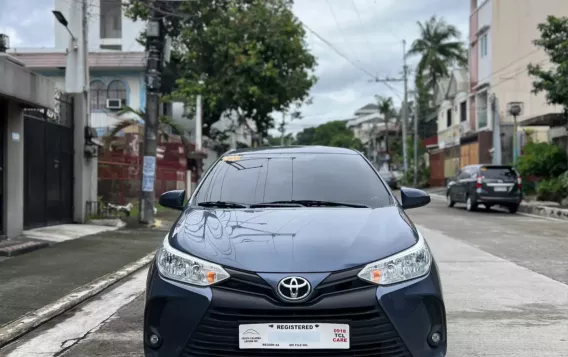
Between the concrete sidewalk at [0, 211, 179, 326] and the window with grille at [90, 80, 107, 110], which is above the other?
the window with grille at [90, 80, 107, 110]

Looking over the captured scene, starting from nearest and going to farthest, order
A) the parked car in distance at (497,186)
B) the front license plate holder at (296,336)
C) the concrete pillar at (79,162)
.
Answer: the front license plate holder at (296,336) → the concrete pillar at (79,162) → the parked car in distance at (497,186)

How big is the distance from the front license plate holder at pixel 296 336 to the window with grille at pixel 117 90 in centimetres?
2738

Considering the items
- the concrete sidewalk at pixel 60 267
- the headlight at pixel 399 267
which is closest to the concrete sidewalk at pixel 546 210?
the concrete sidewalk at pixel 60 267

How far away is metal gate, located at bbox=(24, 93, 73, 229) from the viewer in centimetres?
1159

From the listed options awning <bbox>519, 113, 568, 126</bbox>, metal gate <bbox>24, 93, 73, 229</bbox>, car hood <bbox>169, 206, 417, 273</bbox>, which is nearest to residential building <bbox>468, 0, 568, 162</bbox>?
awning <bbox>519, 113, 568, 126</bbox>

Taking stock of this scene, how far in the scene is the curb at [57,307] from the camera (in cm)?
499

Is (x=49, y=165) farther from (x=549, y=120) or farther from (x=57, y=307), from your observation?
(x=549, y=120)

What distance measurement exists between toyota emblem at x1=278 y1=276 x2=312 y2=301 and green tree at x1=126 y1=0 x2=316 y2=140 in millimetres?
25575

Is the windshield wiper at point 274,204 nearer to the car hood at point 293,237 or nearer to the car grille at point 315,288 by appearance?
the car hood at point 293,237

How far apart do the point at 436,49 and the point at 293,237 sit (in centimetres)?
4447

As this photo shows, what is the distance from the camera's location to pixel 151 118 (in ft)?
46.6

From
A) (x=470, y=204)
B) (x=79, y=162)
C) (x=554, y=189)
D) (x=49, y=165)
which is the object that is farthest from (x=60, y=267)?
(x=554, y=189)

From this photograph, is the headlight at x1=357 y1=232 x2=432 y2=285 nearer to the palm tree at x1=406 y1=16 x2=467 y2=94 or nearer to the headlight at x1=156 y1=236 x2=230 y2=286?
the headlight at x1=156 y1=236 x2=230 y2=286

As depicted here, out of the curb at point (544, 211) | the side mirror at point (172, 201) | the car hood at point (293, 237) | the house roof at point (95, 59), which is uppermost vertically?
the house roof at point (95, 59)
